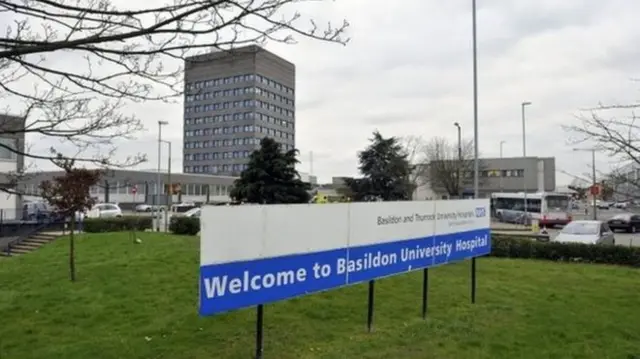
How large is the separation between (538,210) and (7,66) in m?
45.2

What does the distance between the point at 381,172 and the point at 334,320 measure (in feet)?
131

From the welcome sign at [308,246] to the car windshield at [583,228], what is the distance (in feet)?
51.2

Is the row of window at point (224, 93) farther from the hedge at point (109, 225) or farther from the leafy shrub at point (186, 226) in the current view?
the hedge at point (109, 225)

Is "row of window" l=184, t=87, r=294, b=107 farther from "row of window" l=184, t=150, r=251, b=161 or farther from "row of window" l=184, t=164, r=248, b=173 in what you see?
"row of window" l=184, t=164, r=248, b=173

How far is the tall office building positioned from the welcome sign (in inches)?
50.0

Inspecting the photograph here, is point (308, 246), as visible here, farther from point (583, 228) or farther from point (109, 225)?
point (109, 225)

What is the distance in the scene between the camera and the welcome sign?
5023 millimetres

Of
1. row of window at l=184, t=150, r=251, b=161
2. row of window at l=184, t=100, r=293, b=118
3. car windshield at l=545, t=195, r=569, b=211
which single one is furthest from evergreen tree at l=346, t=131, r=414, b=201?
row of window at l=184, t=150, r=251, b=161

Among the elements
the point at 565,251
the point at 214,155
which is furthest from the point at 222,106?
the point at 214,155

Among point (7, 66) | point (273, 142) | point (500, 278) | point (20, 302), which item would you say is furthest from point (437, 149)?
point (7, 66)

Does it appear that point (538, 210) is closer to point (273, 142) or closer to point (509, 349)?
point (273, 142)

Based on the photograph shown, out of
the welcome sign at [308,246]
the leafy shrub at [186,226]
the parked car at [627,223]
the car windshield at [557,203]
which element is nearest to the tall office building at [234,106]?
the welcome sign at [308,246]

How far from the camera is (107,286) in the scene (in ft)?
38.8

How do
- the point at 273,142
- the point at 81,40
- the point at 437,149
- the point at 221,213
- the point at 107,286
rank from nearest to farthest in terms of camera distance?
1. the point at 81,40
2. the point at 221,213
3. the point at 107,286
4. the point at 273,142
5. the point at 437,149
